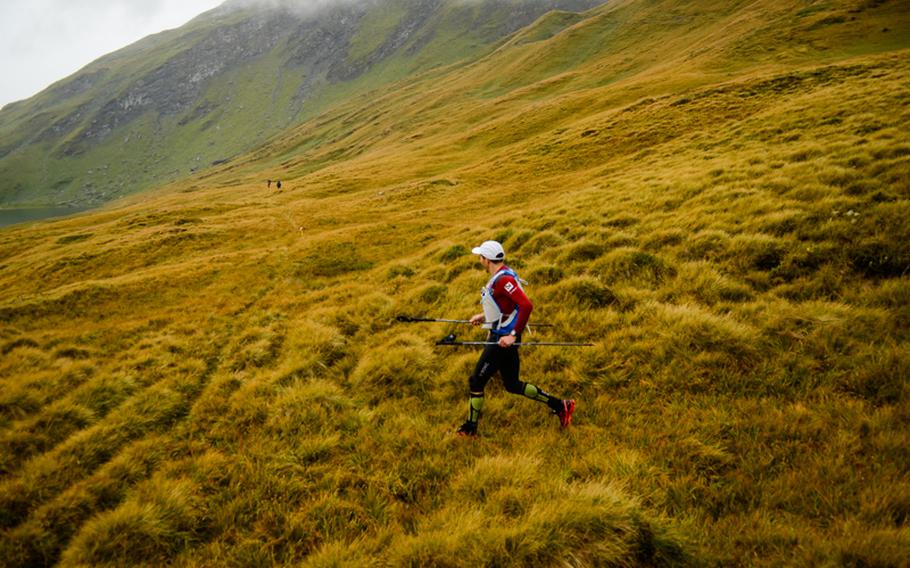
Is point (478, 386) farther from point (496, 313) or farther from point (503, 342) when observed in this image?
point (496, 313)

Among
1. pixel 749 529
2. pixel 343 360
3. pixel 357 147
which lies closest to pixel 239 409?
pixel 343 360

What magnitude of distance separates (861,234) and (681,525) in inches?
359

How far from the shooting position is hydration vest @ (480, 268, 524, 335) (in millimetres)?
6527

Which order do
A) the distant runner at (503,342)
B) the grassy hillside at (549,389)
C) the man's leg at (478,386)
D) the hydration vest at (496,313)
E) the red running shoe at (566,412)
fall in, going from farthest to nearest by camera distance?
the hydration vest at (496,313)
the man's leg at (478,386)
the distant runner at (503,342)
the red running shoe at (566,412)
the grassy hillside at (549,389)

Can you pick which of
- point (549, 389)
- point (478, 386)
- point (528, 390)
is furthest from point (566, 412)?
point (478, 386)

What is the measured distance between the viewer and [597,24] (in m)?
110

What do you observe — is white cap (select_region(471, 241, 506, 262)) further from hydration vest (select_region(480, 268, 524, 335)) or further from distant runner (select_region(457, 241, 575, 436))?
hydration vest (select_region(480, 268, 524, 335))

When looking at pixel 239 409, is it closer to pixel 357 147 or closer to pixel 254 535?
pixel 254 535

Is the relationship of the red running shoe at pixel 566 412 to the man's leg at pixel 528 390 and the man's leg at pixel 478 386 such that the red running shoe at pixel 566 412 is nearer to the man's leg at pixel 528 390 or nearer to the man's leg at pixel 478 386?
the man's leg at pixel 528 390

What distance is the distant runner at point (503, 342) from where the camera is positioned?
6090 millimetres

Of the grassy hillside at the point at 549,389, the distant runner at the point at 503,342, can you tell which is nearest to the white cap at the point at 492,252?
the distant runner at the point at 503,342

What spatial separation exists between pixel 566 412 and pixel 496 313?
1.96m

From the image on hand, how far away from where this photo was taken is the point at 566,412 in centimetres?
598

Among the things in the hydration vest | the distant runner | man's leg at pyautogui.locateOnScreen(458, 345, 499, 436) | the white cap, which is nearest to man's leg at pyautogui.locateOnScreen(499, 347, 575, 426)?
the distant runner
